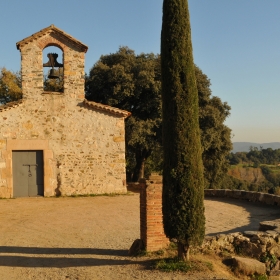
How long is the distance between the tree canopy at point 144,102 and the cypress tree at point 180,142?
47.8 ft

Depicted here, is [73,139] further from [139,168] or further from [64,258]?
[64,258]

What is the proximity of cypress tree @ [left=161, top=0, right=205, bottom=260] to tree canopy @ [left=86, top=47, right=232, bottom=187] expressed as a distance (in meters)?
14.6

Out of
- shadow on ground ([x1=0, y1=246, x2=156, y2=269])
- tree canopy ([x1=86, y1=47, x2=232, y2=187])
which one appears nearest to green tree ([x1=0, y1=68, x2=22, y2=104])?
tree canopy ([x1=86, y1=47, x2=232, y2=187])

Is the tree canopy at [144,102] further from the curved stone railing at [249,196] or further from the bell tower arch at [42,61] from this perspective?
the curved stone railing at [249,196]

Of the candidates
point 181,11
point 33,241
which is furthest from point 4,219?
point 181,11

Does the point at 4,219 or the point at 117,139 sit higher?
the point at 117,139

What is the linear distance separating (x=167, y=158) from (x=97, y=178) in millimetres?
10455

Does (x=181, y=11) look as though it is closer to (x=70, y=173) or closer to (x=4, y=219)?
(x=4, y=219)

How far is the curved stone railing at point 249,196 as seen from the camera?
14.7 m

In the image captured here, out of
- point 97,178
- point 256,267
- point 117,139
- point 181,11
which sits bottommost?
point 256,267

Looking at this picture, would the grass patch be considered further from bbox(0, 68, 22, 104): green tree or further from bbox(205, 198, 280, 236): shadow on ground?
bbox(0, 68, 22, 104): green tree

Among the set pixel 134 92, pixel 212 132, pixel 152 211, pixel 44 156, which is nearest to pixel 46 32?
pixel 44 156

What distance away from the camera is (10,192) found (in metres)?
16.1

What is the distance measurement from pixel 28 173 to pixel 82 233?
7780mm
